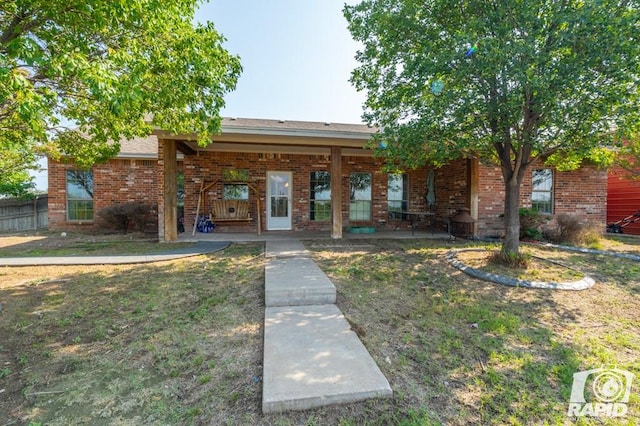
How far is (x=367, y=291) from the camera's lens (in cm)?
422

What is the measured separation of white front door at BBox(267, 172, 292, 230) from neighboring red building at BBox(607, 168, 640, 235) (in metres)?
12.2

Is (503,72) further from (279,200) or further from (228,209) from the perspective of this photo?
(228,209)

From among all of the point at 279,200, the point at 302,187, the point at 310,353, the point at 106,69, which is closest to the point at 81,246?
the point at 279,200

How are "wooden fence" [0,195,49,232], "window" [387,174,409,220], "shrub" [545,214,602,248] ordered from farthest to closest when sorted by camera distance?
1. "wooden fence" [0,195,49,232]
2. "window" [387,174,409,220]
3. "shrub" [545,214,602,248]

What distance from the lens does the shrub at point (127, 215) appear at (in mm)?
9633

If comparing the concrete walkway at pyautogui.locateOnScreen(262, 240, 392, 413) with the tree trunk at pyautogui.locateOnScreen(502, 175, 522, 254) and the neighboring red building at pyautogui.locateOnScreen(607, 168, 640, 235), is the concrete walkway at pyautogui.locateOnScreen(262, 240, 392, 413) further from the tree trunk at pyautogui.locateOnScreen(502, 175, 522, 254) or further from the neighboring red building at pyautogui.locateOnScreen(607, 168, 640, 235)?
the neighboring red building at pyautogui.locateOnScreen(607, 168, 640, 235)

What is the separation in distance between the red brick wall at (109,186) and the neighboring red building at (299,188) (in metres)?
0.03

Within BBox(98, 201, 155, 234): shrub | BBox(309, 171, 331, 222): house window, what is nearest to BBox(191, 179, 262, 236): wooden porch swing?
BBox(98, 201, 155, 234): shrub

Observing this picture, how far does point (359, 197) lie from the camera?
35.8 ft

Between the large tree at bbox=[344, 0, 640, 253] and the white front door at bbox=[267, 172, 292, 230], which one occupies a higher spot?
the large tree at bbox=[344, 0, 640, 253]

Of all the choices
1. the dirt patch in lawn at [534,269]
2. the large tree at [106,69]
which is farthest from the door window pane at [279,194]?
the dirt patch in lawn at [534,269]

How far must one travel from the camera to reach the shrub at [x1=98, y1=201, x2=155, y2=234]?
379 inches

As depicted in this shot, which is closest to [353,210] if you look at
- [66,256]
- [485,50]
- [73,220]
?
[485,50]

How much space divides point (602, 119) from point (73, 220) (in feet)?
46.9
